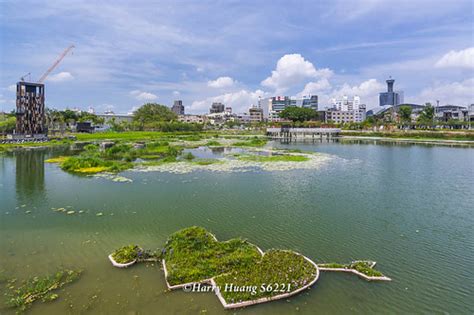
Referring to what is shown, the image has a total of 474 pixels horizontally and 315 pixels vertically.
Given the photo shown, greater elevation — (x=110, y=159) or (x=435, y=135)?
(x=435, y=135)

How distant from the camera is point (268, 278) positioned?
27.1 feet

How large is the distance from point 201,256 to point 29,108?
6951cm

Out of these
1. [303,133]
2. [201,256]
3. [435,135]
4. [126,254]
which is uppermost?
[303,133]

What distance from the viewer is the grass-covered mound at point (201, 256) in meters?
8.54

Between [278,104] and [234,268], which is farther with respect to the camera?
[278,104]

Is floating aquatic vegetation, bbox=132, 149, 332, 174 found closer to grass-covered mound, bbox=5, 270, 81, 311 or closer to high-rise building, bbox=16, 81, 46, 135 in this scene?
grass-covered mound, bbox=5, 270, 81, 311

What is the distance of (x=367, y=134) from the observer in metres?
86.8

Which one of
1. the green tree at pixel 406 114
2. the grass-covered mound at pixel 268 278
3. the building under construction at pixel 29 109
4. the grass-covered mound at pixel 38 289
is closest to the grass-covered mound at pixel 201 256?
the grass-covered mound at pixel 268 278

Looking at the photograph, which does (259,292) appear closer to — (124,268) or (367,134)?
(124,268)

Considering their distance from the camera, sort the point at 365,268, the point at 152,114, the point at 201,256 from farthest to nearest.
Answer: the point at 152,114 → the point at 201,256 → the point at 365,268

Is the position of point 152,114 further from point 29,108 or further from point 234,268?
point 234,268

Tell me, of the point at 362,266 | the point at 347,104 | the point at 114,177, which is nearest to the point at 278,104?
the point at 347,104

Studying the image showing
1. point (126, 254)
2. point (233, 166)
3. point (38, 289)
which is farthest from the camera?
point (233, 166)

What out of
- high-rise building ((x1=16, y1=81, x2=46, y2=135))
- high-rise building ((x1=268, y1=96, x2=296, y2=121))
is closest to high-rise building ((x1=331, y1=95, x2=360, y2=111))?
high-rise building ((x1=268, y1=96, x2=296, y2=121))
